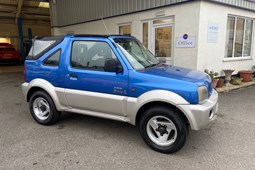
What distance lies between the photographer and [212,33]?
7.39 meters

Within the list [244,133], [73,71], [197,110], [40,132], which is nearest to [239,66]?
[244,133]

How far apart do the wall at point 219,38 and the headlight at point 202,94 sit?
13.5ft

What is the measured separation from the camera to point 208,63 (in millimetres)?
7551

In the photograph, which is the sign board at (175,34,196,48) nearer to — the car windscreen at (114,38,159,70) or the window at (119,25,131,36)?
the window at (119,25,131,36)

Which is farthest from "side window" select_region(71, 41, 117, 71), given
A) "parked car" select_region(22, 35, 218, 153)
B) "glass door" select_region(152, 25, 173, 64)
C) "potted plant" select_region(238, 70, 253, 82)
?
"potted plant" select_region(238, 70, 253, 82)

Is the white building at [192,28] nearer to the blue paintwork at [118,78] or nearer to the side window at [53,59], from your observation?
the blue paintwork at [118,78]

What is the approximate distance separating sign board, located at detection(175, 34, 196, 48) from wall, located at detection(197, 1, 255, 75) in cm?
23

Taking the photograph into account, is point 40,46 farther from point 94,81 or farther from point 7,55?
point 7,55

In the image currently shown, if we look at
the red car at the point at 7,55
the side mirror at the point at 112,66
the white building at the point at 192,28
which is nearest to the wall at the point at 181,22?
the white building at the point at 192,28

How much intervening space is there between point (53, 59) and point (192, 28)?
4830mm

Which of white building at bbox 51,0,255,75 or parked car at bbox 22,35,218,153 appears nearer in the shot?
parked car at bbox 22,35,218,153

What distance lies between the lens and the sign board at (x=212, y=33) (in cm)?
727

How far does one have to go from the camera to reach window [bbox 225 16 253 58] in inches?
333

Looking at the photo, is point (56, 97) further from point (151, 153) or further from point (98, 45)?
point (151, 153)
